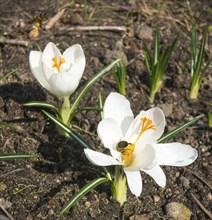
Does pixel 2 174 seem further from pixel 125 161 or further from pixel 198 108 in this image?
pixel 198 108

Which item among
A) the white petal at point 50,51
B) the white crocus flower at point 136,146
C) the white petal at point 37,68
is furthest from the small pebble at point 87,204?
the white petal at point 50,51

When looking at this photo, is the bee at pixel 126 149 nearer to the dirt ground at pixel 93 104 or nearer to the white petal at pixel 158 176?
the white petal at pixel 158 176

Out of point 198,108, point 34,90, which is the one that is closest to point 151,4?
point 198,108

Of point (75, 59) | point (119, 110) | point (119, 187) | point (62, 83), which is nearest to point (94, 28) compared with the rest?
point (75, 59)

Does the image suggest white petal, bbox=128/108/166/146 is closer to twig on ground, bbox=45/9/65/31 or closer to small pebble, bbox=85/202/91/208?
small pebble, bbox=85/202/91/208

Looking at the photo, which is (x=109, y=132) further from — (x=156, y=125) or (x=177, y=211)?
(x=177, y=211)

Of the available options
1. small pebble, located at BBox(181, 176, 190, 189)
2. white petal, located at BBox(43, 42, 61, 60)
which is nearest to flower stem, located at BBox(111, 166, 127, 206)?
small pebble, located at BBox(181, 176, 190, 189)
